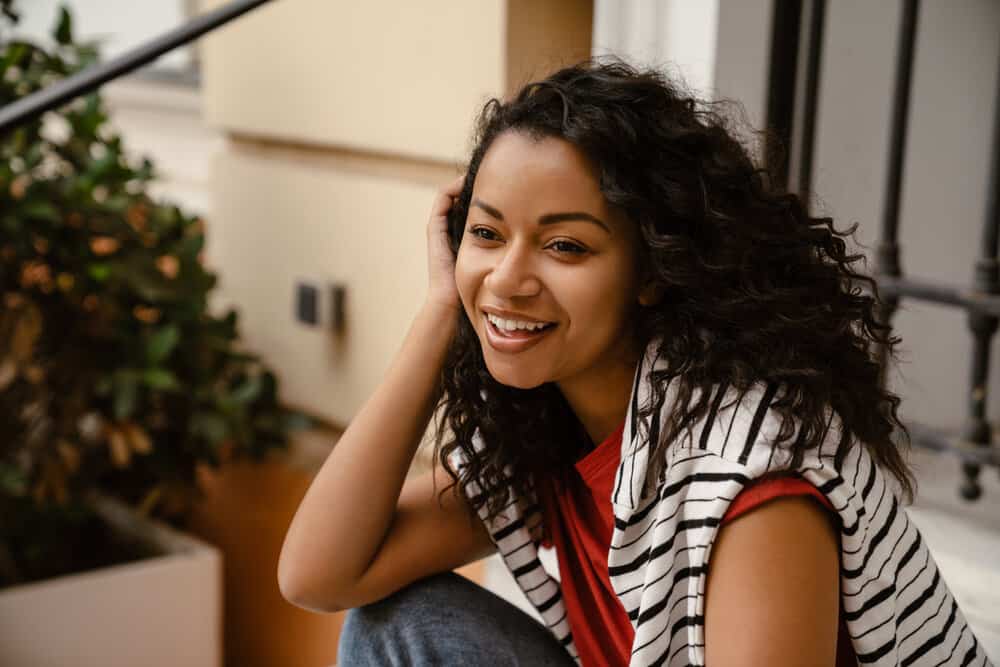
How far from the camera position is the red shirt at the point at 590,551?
1.28 m

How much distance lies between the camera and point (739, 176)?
3.88 feet

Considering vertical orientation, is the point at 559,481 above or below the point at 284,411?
Answer: above

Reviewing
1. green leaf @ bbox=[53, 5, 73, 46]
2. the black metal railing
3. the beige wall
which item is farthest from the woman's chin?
green leaf @ bbox=[53, 5, 73, 46]

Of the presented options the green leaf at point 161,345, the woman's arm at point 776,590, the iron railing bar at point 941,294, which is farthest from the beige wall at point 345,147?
the woman's arm at point 776,590

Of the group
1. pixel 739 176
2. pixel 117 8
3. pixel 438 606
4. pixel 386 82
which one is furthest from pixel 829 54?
pixel 117 8

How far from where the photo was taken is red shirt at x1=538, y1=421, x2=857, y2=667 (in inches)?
50.5

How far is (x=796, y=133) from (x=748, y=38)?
6.8 inches

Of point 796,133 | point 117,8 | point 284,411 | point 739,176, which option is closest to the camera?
point 739,176

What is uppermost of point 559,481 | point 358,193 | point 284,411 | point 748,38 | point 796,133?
point 748,38

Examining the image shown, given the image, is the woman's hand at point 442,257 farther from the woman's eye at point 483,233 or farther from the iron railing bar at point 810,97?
the iron railing bar at point 810,97

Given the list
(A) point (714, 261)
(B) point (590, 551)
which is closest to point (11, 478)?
(B) point (590, 551)

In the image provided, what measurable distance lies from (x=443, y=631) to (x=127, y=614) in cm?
140

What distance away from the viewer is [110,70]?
1.56 m

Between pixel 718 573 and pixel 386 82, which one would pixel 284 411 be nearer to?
pixel 386 82
